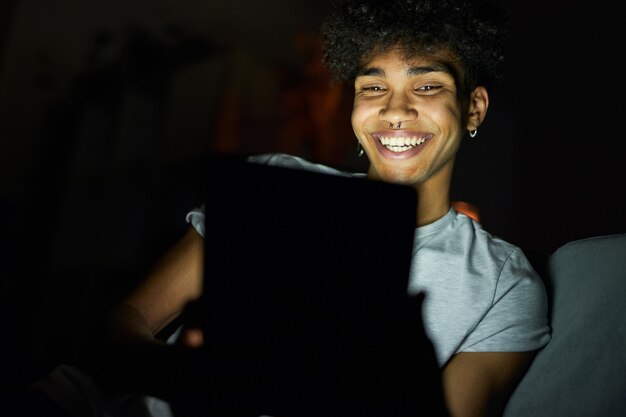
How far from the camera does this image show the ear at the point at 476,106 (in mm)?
1211

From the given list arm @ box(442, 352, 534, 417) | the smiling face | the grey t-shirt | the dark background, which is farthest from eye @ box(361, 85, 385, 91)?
the dark background

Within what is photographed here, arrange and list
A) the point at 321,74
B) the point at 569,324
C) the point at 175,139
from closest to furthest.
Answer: the point at 569,324 < the point at 175,139 < the point at 321,74

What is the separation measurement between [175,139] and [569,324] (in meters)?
1.85

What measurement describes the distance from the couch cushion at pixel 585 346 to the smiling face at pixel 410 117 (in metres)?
0.31

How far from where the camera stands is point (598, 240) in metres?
1.01

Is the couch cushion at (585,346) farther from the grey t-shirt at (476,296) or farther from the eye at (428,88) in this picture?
the eye at (428,88)

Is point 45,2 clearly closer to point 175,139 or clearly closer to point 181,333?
point 175,139

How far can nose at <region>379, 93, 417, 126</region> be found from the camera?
1.09 meters

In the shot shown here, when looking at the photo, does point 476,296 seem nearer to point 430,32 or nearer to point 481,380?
point 481,380

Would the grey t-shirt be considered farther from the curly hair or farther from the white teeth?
the curly hair

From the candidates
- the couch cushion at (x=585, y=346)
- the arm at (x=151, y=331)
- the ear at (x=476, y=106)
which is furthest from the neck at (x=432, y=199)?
the arm at (x=151, y=331)

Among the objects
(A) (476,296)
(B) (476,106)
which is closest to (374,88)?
(B) (476,106)

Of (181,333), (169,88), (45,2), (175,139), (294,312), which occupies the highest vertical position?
(45,2)

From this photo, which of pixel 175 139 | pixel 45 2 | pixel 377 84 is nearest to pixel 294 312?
pixel 377 84
